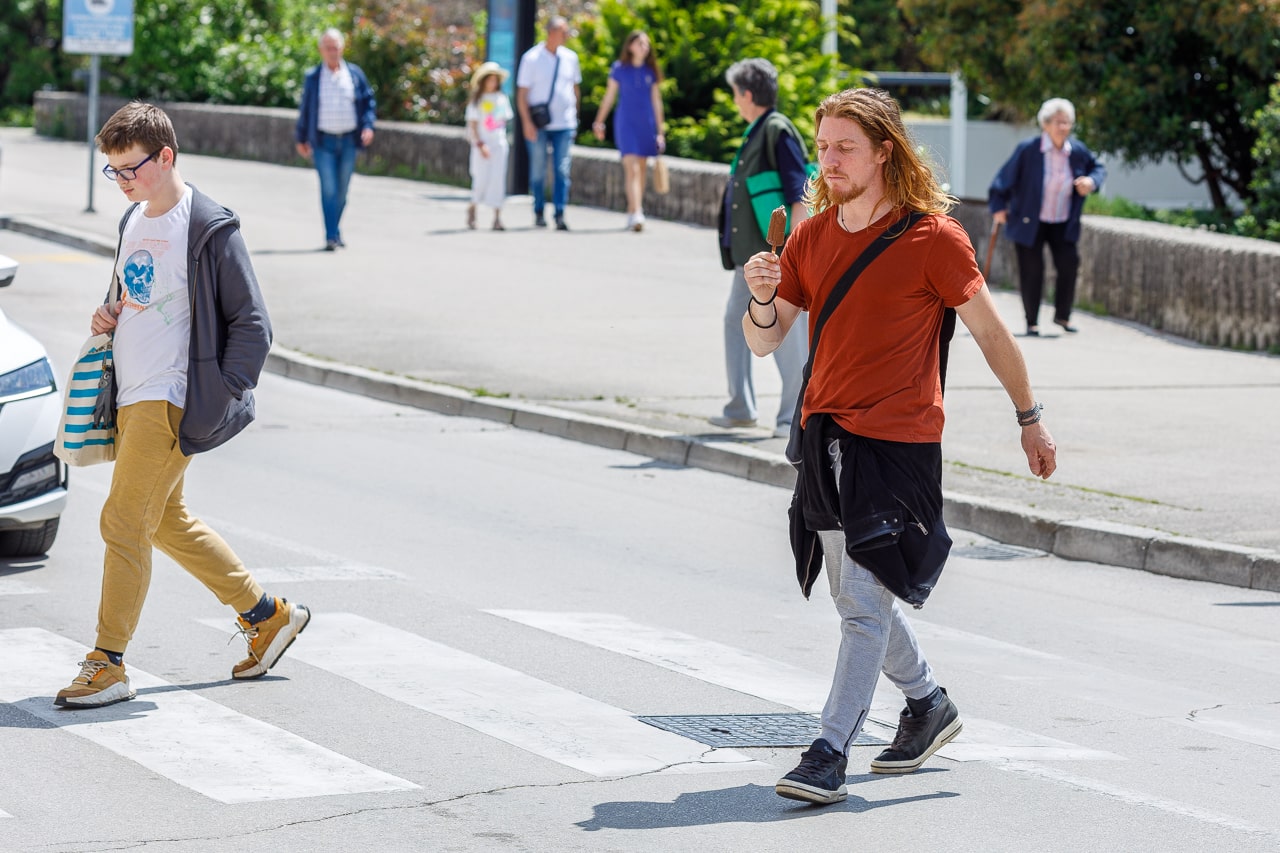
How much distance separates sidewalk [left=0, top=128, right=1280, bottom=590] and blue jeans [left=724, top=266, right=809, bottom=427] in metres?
0.23

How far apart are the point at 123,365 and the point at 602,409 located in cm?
624

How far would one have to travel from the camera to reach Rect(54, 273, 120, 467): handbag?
634 cm

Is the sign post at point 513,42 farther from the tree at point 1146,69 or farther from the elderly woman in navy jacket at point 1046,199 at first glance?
the elderly woman in navy jacket at point 1046,199

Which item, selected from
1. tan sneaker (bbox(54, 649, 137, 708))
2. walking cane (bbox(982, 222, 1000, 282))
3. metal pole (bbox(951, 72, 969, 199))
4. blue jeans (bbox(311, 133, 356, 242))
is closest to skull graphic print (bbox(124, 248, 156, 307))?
tan sneaker (bbox(54, 649, 137, 708))

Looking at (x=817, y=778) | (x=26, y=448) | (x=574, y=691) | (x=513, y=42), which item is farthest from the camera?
(x=513, y=42)

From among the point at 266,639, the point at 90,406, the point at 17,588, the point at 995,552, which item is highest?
the point at 90,406

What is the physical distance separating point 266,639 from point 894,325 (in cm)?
240

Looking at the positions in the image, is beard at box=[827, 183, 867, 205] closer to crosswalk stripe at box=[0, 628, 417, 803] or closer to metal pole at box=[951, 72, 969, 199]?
crosswalk stripe at box=[0, 628, 417, 803]

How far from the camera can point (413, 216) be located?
23.0 meters

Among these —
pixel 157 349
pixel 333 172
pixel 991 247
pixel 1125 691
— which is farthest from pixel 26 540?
pixel 333 172

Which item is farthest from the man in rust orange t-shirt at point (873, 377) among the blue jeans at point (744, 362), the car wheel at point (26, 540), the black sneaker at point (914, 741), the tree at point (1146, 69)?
the tree at point (1146, 69)

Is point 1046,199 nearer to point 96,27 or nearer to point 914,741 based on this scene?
point 96,27

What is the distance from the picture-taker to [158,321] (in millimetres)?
6324

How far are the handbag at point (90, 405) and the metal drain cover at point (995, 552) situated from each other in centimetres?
421
